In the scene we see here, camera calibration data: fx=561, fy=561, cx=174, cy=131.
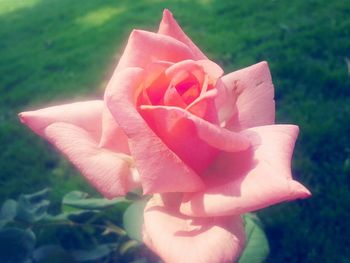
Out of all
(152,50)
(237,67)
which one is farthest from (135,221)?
(237,67)

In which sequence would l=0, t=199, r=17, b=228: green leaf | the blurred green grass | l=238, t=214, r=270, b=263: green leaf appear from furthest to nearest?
the blurred green grass < l=0, t=199, r=17, b=228: green leaf < l=238, t=214, r=270, b=263: green leaf

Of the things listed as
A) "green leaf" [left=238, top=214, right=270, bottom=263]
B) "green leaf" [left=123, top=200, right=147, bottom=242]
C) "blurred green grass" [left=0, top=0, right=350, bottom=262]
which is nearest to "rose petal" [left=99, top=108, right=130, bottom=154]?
"green leaf" [left=123, top=200, right=147, bottom=242]

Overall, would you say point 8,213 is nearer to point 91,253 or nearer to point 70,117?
point 91,253

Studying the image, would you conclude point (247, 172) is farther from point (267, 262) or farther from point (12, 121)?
point (12, 121)

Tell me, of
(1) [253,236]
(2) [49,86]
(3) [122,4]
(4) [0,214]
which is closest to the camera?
(1) [253,236]

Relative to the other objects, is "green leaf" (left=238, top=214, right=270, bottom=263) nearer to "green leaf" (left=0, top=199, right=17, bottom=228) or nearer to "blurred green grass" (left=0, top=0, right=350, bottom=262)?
"green leaf" (left=0, top=199, right=17, bottom=228)

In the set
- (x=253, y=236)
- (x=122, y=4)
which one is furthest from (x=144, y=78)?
(x=122, y=4)

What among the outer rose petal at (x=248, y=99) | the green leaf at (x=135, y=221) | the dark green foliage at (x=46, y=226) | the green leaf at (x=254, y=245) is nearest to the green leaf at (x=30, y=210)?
the dark green foliage at (x=46, y=226)
